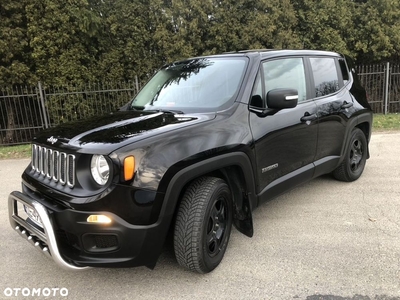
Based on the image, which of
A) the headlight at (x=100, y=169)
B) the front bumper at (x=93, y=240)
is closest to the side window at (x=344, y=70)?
the front bumper at (x=93, y=240)

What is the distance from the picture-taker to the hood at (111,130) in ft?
8.03

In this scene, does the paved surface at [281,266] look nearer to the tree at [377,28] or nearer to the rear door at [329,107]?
the rear door at [329,107]

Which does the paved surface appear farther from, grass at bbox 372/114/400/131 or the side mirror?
Result: grass at bbox 372/114/400/131

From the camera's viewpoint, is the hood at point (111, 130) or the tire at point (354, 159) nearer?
the hood at point (111, 130)

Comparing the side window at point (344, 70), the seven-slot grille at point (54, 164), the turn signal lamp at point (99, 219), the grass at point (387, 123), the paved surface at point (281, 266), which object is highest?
the side window at point (344, 70)

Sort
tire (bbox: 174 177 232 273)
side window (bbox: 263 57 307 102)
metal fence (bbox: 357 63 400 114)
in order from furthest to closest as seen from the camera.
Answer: metal fence (bbox: 357 63 400 114) < side window (bbox: 263 57 307 102) < tire (bbox: 174 177 232 273)

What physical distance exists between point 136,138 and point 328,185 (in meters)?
3.40

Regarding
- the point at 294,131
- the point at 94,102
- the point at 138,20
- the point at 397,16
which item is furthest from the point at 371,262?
the point at 397,16

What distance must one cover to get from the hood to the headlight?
6cm

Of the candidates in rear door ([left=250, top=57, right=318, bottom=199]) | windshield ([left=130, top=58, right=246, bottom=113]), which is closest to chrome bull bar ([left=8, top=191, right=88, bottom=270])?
windshield ([left=130, top=58, right=246, bottom=113])

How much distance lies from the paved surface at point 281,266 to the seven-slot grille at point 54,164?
0.90 m

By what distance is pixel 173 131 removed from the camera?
259 cm

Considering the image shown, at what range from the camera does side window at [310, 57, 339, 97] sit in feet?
13.8

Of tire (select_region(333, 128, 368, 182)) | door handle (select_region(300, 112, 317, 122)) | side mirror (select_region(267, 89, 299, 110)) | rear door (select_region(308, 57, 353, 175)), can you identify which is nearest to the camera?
side mirror (select_region(267, 89, 299, 110))
